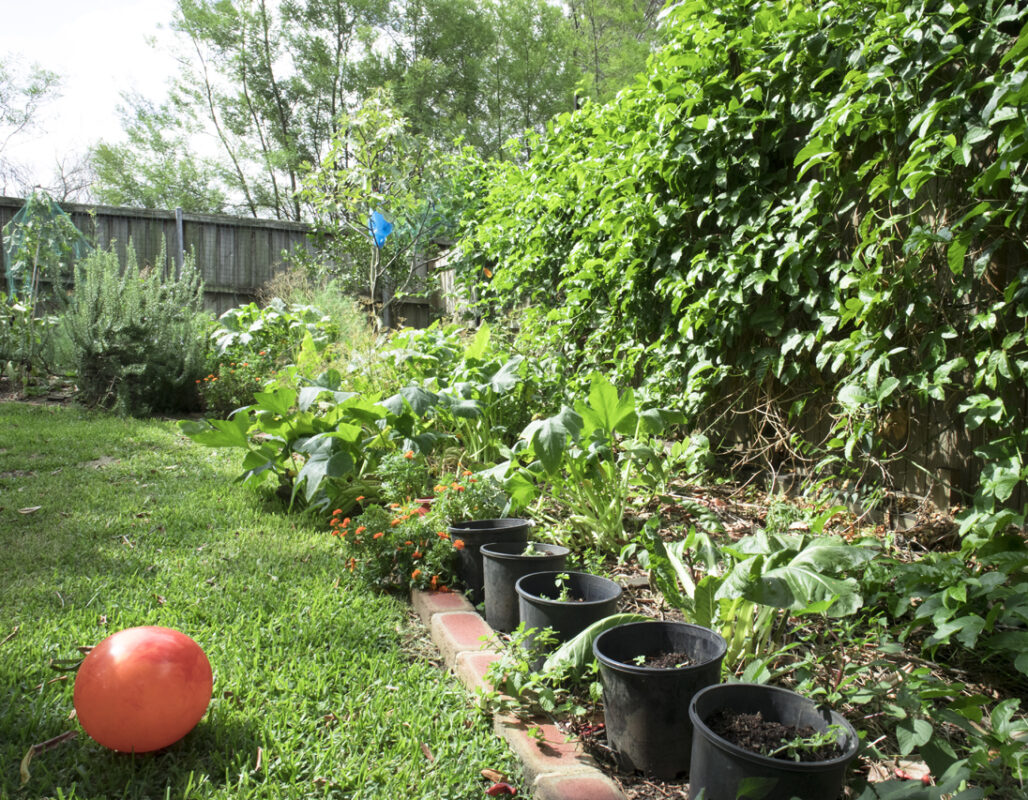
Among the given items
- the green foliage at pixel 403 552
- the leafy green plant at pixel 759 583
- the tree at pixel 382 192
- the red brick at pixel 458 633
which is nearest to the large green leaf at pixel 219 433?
the green foliage at pixel 403 552

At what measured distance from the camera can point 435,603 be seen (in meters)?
2.10

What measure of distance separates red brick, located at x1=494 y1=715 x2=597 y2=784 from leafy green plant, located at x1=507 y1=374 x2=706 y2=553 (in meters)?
0.87

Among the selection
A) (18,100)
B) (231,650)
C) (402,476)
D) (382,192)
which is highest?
(18,100)

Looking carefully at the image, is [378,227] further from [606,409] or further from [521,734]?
[521,734]

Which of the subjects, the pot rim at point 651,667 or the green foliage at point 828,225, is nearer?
the pot rim at point 651,667

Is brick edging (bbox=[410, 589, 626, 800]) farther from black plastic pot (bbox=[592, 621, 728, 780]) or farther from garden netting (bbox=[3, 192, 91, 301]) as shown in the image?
garden netting (bbox=[3, 192, 91, 301])

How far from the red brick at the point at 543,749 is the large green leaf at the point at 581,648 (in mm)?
129

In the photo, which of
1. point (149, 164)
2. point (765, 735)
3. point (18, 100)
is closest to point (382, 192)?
point (765, 735)

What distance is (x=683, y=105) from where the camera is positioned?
2.65 m

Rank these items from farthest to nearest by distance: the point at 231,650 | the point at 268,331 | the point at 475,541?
1. the point at 268,331
2. the point at 475,541
3. the point at 231,650

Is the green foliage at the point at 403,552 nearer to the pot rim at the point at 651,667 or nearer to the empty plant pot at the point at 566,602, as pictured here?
the empty plant pot at the point at 566,602

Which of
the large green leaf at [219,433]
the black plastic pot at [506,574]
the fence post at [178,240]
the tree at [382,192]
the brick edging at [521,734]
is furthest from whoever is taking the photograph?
the fence post at [178,240]

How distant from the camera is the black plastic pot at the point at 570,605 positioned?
165 cm

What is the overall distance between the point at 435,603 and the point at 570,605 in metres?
0.62
